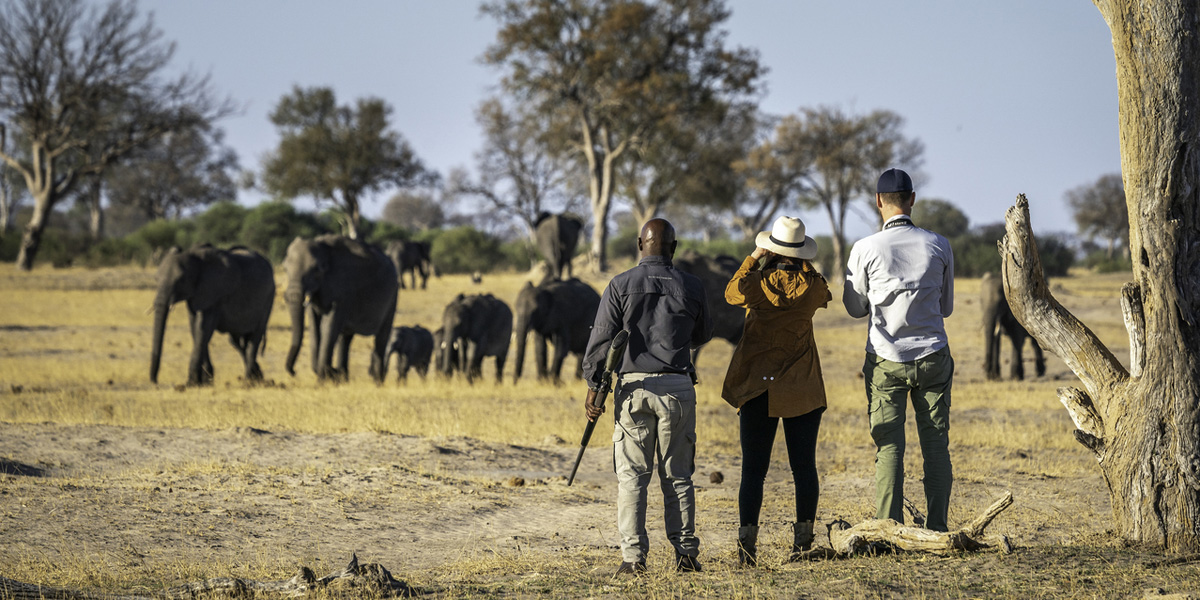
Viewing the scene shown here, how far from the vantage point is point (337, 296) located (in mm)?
18562

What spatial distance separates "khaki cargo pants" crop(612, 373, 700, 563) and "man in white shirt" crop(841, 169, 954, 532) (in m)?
1.11

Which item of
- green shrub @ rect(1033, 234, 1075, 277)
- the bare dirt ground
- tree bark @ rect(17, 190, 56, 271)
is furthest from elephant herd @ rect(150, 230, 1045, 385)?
green shrub @ rect(1033, 234, 1075, 277)

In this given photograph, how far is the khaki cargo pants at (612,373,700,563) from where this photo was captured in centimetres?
598

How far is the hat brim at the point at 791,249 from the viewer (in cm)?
624

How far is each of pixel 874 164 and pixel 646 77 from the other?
12.5 metres

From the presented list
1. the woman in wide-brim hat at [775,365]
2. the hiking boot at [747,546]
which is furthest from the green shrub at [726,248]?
the hiking boot at [747,546]

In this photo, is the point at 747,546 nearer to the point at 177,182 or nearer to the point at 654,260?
the point at 654,260

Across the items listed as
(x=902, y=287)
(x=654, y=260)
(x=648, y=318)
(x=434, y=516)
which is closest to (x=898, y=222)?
(x=902, y=287)

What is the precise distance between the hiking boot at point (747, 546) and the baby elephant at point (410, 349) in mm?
14166

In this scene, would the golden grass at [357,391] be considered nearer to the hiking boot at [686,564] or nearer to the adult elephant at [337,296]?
the adult elephant at [337,296]

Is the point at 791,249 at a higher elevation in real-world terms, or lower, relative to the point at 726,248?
lower

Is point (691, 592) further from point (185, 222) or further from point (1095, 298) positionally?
point (185, 222)

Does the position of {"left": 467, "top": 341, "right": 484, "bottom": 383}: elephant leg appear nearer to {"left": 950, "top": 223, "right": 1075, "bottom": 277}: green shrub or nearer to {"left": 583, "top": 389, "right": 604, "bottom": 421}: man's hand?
{"left": 583, "top": 389, "right": 604, "bottom": 421}: man's hand

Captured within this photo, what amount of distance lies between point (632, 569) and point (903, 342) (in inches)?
77.1
